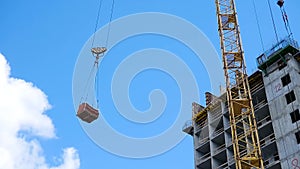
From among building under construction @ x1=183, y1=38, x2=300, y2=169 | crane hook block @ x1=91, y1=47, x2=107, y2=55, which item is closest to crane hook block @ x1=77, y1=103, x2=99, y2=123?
crane hook block @ x1=91, y1=47, x2=107, y2=55

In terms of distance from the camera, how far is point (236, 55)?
56625 mm

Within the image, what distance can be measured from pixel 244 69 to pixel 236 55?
1783mm

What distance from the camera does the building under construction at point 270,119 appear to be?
2062 inches

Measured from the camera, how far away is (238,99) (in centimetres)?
5484

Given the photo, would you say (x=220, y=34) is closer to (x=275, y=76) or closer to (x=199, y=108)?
(x=275, y=76)

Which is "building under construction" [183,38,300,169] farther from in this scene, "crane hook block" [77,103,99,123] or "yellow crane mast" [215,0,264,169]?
"crane hook block" [77,103,99,123]

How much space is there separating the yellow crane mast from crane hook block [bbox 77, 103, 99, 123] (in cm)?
→ 1458

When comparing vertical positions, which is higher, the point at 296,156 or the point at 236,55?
the point at 236,55

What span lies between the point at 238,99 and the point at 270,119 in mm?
4648

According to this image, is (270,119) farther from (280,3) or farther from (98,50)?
(98,50)

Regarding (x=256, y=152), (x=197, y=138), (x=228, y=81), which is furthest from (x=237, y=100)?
(x=197, y=138)

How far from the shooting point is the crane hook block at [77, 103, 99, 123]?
47341 millimetres

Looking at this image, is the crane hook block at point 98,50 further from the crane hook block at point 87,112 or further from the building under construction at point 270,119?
the building under construction at point 270,119

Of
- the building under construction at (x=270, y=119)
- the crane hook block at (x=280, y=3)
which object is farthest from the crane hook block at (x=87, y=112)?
the crane hook block at (x=280, y=3)
